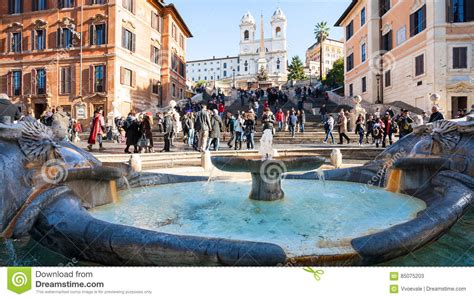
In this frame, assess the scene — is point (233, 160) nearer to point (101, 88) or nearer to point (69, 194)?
point (69, 194)

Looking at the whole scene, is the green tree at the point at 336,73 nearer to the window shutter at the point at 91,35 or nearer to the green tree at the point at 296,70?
the green tree at the point at 296,70

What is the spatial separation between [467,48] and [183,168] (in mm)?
20777

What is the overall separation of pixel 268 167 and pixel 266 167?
1.2 inches

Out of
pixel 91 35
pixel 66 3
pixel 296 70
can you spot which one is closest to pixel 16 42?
pixel 66 3

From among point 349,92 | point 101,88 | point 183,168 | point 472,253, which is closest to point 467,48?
point 349,92

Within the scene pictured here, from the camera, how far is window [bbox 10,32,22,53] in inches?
1068

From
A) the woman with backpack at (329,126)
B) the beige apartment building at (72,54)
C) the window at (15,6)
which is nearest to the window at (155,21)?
the beige apartment building at (72,54)

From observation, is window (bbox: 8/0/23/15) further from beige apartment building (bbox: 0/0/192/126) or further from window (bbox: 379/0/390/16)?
window (bbox: 379/0/390/16)

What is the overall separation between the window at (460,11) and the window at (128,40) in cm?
2380

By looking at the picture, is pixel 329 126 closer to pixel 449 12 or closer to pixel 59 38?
pixel 449 12

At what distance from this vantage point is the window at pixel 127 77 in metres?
26.9

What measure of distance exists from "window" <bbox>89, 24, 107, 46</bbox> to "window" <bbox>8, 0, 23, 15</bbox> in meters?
6.77

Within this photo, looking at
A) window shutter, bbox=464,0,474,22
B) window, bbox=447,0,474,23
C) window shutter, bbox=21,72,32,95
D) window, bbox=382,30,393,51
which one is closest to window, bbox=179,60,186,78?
window shutter, bbox=21,72,32,95
